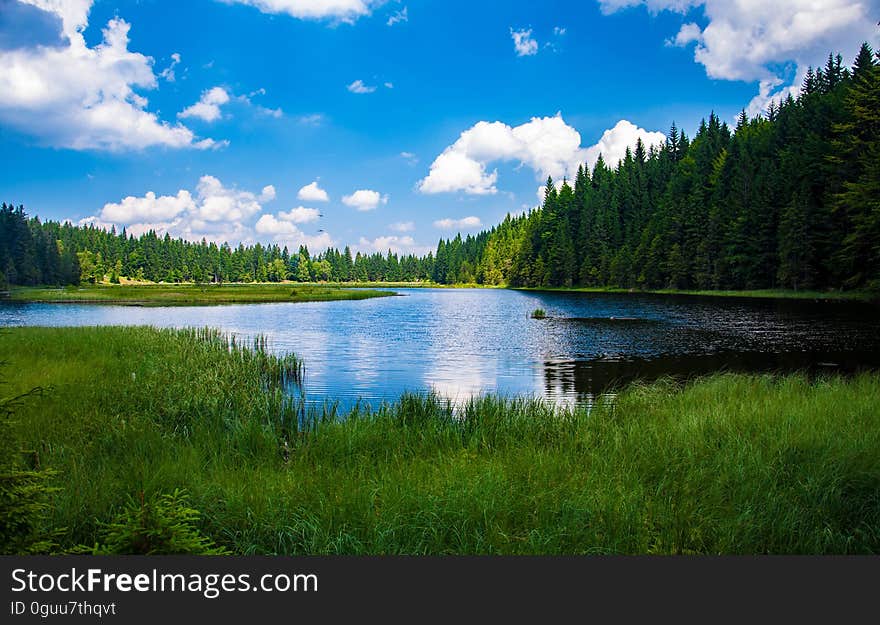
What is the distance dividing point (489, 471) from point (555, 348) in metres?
23.3

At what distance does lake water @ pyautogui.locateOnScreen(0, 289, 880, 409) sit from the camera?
67.3 feet

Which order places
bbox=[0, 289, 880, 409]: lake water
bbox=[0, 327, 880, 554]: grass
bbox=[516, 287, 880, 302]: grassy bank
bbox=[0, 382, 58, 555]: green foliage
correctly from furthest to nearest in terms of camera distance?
bbox=[516, 287, 880, 302]: grassy bank, bbox=[0, 289, 880, 409]: lake water, bbox=[0, 327, 880, 554]: grass, bbox=[0, 382, 58, 555]: green foliage

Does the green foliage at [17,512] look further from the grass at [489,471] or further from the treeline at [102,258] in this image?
the treeline at [102,258]

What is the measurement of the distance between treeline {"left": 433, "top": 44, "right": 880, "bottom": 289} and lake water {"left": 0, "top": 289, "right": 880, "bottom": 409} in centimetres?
1200

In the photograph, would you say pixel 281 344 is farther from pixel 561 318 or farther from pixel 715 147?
pixel 715 147

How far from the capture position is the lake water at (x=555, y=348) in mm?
20500

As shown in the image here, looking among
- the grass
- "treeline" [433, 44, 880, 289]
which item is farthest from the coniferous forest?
the grass

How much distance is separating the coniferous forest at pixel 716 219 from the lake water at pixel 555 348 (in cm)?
1151

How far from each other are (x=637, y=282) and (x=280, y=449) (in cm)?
9729

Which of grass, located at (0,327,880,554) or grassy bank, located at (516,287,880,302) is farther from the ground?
grassy bank, located at (516,287,880,302)

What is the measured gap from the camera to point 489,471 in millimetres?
7359

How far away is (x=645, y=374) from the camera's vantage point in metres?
21.8

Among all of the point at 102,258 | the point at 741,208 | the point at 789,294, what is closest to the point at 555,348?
the point at 789,294

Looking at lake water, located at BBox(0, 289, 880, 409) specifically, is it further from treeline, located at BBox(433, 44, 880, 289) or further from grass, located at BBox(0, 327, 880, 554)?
treeline, located at BBox(433, 44, 880, 289)
